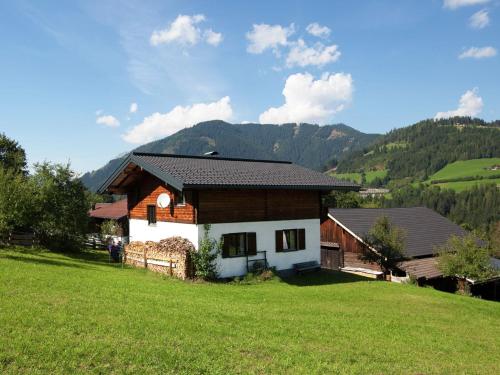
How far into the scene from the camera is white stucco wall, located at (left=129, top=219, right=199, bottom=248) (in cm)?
2003

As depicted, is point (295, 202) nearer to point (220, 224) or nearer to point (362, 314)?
point (220, 224)

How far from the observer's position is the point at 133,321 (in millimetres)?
9844

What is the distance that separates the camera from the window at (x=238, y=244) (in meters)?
20.5

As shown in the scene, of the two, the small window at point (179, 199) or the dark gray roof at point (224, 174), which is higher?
→ the dark gray roof at point (224, 174)

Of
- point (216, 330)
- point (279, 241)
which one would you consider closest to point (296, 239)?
point (279, 241)

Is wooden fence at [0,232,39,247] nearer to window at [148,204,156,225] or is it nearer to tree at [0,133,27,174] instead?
window at [148,204,156,225]

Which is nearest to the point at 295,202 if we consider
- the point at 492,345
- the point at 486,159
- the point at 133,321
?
the point at 492,345

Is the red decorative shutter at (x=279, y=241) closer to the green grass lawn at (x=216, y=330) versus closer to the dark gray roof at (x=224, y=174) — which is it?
the dark gray roof at (x=224, y=174)

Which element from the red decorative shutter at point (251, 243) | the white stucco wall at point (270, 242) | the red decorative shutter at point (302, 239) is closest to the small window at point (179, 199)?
the white stucco wall at point (270, 242)

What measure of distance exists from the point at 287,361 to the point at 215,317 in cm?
342

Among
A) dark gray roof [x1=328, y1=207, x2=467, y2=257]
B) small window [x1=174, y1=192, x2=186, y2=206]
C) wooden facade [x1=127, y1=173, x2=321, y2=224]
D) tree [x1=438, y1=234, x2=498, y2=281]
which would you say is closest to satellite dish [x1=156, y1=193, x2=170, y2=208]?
wooden facade [x1=127, y1=173, x2=321, y2=224]

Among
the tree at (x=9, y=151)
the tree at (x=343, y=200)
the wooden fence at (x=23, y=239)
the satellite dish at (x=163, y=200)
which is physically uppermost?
the tree at (x=9, y=151)

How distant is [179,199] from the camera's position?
21312mm

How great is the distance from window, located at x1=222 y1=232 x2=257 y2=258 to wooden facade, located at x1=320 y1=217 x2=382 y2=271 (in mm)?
10034
